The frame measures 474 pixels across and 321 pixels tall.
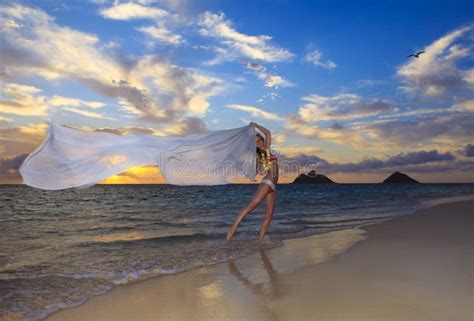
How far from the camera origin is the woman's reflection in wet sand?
4.58 meters

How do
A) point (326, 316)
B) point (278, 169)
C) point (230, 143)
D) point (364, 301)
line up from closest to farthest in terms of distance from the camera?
point (326, 316) < point (364, 301) < point (230, 143) < point (278, 169)

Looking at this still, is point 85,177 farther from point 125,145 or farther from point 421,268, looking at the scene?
point 421,268

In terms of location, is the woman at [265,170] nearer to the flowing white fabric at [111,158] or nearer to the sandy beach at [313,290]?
the flowing white fabric at [111,158]

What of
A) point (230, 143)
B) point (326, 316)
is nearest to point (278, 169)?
point (230, 143)

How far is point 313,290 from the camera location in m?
5.20

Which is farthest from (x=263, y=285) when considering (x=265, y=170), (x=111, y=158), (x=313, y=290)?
(x=265, y=170)

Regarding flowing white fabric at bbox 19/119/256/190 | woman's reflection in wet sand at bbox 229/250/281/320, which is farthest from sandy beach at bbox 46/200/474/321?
flowing white fabric at bbox 19/119/256/190

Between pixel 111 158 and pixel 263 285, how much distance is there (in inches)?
126

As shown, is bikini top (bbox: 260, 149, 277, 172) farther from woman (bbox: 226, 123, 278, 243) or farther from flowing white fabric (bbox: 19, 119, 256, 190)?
flowing white fabric (bbox: 19, 119, 256, 190)

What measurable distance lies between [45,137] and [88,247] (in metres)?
4.34

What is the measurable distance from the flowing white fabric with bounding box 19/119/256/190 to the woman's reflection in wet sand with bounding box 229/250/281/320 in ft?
6.00

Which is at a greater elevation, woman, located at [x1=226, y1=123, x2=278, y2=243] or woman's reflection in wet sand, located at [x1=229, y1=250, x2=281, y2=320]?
woman, located at [x1=226, y1=123, x2=278, y2=243]

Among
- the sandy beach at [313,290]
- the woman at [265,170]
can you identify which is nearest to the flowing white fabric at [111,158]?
the woman at [265,170]

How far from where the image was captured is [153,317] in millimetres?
4395
